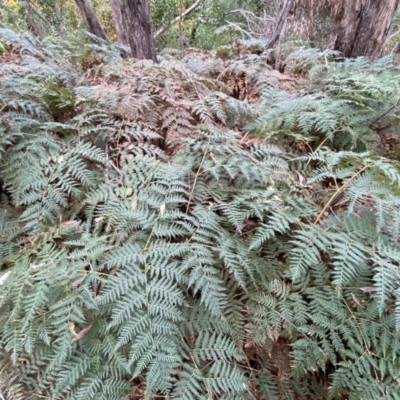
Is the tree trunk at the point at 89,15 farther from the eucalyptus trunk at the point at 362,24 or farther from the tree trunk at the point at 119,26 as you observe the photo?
the eucalyptus trunk at the point at 362,24

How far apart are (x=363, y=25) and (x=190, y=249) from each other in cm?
310

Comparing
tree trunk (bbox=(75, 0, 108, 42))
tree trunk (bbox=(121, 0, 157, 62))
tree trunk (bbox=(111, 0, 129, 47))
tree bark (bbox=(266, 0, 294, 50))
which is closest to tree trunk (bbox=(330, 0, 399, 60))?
tree bark (bbox=(266, 0, 294, 50))

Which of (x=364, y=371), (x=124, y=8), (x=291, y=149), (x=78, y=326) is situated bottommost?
(x=364, y=371)

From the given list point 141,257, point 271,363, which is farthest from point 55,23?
point 271,363

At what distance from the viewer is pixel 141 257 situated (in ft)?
5.11

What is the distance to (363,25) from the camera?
3100mm

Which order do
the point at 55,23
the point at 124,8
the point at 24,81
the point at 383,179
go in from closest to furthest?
the point at 383,179 → the point at 24,81 → the point at 124,8 → the point at 55,23

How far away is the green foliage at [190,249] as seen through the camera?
143cm

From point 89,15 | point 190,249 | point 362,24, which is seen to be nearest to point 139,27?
point 89,15

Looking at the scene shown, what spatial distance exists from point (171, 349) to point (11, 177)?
A: 142 centimetres

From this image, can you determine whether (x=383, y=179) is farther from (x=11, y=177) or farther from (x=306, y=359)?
(x=11, y=177)

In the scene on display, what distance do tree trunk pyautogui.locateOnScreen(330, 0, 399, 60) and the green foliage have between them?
1.15 m

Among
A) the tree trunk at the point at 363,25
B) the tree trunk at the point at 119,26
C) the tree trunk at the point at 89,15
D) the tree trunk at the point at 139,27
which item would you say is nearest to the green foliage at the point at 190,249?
the tree trunk at the point at 139,27

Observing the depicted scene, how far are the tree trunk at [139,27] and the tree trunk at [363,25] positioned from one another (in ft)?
6.56
